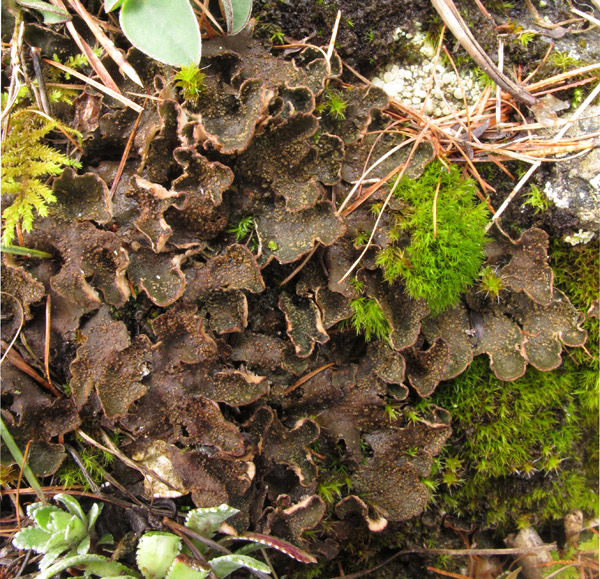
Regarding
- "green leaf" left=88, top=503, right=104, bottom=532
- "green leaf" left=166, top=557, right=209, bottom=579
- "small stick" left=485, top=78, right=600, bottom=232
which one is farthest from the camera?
"small stick" left=485, top=78, right=600, bottom=232

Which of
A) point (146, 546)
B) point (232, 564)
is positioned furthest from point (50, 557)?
point (232, 564)

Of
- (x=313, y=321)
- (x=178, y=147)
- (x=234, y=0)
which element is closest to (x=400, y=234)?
(x=313, y=321)

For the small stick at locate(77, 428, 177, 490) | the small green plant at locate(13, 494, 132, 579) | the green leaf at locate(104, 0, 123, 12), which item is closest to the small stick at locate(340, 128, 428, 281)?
the small stick at locate(77, 428, 177, 490)

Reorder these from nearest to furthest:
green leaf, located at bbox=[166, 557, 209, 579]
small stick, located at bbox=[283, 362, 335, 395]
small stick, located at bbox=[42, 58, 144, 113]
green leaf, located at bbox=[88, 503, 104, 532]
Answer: green leaf, located at bbox=[166, 557, 209, 579] → green leaf, located at bbox=[88, 503, 104, 532] → small stick, located at bbox=[42, 58, 144, 113] → small stick, located at bbox=[283, 362, 335, 395]

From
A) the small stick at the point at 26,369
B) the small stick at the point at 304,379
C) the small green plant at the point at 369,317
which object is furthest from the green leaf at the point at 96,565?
the small green plant at the point at 369,317

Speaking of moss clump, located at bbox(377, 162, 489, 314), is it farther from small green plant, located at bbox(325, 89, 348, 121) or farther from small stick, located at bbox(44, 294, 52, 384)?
small stick, located at bbox(44, 294, 52, 384)

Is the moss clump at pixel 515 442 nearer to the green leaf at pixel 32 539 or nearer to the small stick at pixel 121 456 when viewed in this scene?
the small stick at pixel 121 456

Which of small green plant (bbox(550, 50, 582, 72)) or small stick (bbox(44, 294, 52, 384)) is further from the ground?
small green plant (bbox(550, 50, 582, 72))
